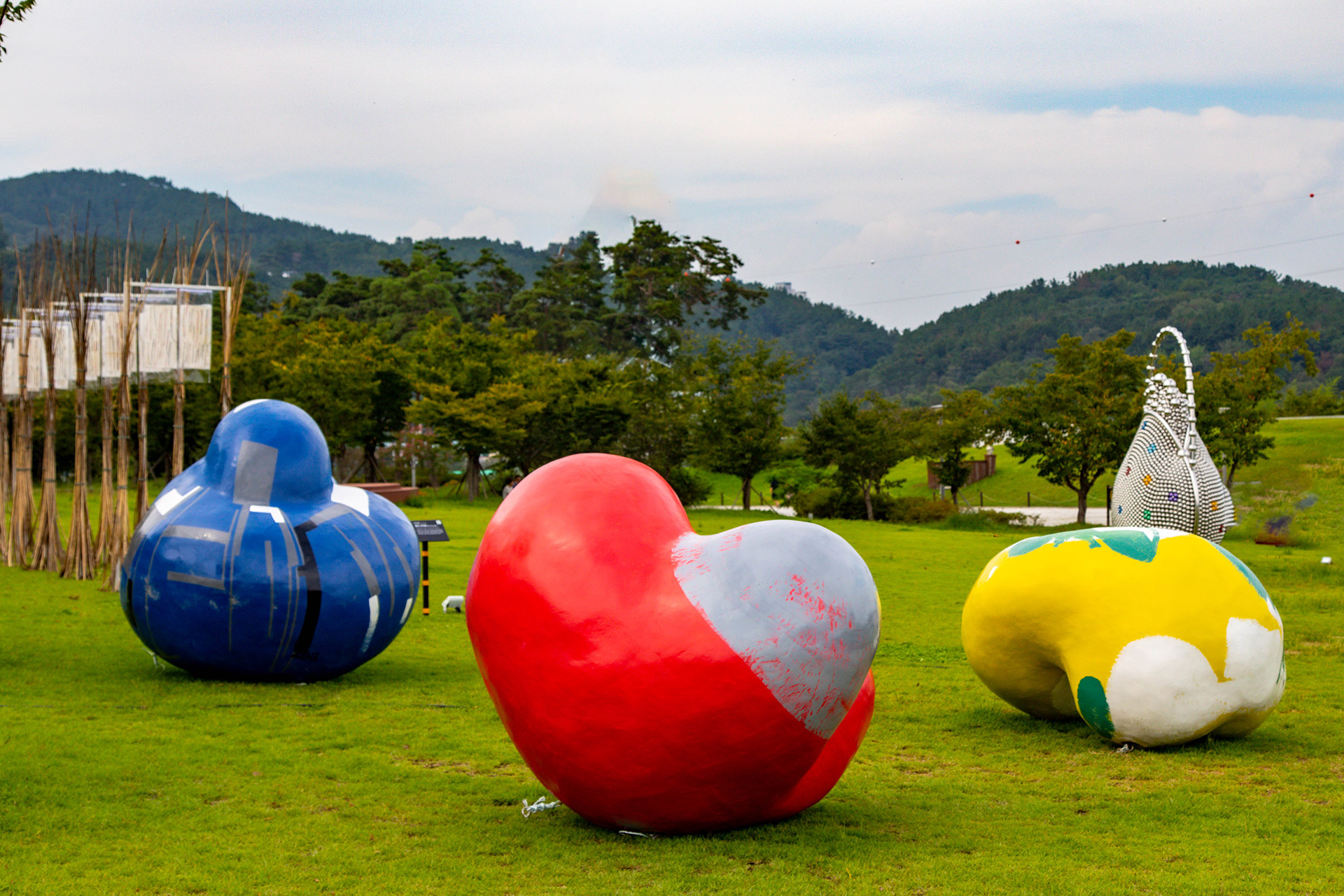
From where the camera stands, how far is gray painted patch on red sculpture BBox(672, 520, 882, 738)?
655cm

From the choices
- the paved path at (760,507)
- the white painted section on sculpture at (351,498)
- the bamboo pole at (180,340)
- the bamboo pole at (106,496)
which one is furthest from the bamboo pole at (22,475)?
the paved path at (760,507)

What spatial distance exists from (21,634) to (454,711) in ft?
23.6

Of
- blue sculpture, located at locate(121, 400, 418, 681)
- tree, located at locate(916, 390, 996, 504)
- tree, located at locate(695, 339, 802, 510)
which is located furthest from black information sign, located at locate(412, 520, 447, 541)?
tree, located at locate(916, 390, 996, 504)

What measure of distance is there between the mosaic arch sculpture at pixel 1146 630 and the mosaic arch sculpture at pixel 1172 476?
12.3 m

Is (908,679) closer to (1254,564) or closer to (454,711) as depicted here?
(454,711)

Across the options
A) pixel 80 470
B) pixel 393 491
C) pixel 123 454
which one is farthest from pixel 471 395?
pixel 123 454

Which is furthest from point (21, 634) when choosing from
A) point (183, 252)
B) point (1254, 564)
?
point (1254, 564)

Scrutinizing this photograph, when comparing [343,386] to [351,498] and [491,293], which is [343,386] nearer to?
[351,498]

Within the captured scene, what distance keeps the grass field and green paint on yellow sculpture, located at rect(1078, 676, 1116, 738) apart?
22cm

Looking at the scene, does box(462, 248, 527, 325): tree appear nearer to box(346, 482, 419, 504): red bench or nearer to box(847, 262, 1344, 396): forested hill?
box(346, 482, 419, 504): red bench

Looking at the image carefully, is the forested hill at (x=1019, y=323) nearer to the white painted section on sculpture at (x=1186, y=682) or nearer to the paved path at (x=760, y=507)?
the paved path at (x=760, y=507)

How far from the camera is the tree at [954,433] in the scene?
4450cm

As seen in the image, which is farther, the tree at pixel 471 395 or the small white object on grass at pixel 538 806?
the tree at pixel 471 395

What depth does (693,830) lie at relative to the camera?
279 inches
